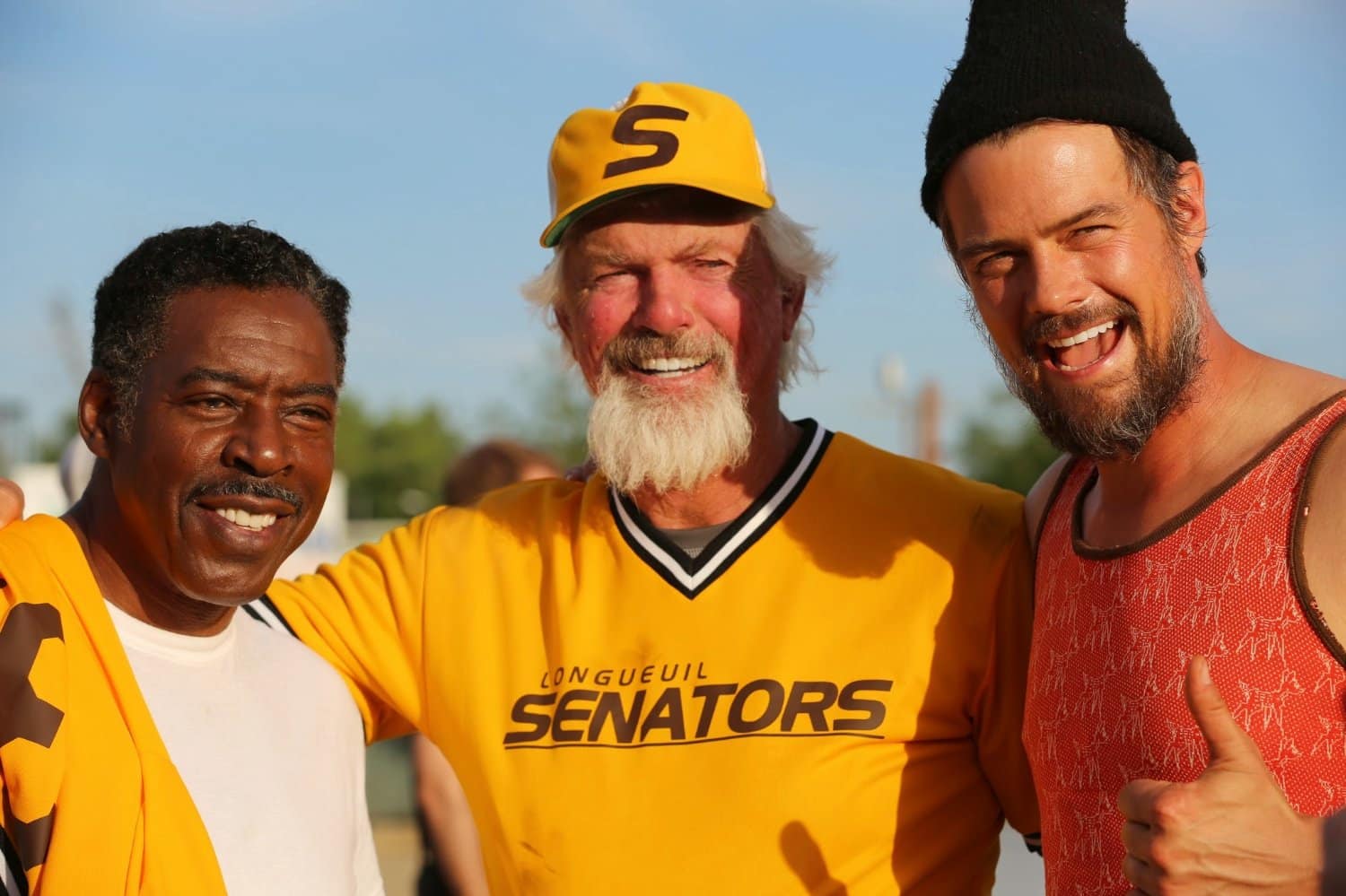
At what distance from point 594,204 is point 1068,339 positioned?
1.36m

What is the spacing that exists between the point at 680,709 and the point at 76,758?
4.16 ft

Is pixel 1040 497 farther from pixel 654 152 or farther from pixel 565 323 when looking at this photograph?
pixel 565 323

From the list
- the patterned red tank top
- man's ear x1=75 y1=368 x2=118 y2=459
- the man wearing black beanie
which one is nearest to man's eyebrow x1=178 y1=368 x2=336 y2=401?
man's ear x1=75 y1=368 x2=118 y2=459

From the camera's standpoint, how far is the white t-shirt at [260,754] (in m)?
2.64

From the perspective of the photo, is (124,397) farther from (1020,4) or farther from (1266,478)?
(1266,478)

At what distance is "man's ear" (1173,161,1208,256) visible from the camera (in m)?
2.70

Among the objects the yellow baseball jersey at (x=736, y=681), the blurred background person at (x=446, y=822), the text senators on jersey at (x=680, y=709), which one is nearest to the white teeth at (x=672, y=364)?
the yellow baseball jersey at (x=736, y=681)

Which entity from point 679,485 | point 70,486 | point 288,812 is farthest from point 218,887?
point 70,486

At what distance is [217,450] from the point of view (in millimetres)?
2703

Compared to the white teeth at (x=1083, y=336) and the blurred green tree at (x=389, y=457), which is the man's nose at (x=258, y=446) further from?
the blurred green tree at (x=389, y=457)

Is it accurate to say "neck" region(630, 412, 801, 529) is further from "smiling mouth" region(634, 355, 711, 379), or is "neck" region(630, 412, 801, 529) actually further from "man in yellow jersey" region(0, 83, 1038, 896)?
"smiling mouth" region(634, 355, 711, 379)

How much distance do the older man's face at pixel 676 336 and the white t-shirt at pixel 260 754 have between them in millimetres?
953

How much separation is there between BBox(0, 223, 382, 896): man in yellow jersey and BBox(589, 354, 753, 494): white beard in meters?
0.78

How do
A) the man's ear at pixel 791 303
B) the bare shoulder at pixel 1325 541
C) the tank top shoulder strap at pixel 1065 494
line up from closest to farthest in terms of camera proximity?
1. the bare shoulder at pixel 1325 541
2. the tank top shoulder strap at pixel 1065 494
3. the man's ear at pixel 791 303
